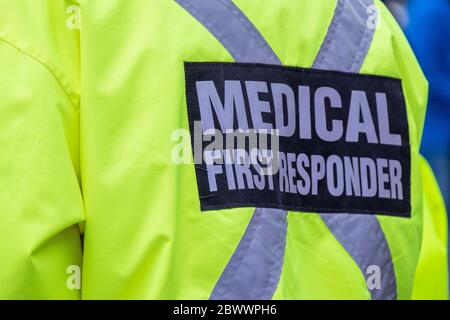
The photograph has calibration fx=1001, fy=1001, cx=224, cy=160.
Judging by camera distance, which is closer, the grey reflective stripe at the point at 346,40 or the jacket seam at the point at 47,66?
the jacket seam at the point at 47,66

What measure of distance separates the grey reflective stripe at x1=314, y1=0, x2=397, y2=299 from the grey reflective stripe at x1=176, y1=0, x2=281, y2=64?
13 centimetres

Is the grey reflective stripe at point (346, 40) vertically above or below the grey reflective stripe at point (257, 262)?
above

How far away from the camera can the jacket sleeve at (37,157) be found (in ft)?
4.94

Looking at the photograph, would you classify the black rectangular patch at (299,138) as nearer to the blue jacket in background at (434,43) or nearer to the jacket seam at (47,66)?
the jacket seam at (47,66)

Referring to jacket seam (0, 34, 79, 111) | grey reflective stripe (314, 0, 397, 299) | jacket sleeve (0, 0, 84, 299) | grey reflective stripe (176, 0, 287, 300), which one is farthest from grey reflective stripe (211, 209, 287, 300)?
jacket seam (0, 34, 79, 111)

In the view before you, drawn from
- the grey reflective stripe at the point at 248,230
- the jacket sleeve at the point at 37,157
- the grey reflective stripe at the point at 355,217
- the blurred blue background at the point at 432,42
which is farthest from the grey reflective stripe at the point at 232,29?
the blurred blue background at the point at 432,42

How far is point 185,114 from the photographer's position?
164cm

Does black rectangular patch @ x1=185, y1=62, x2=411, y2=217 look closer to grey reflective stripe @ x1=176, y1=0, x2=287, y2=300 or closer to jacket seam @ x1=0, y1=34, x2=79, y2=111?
grey reflective stripe @ x1=176, y1=0, x2=287, y2=300

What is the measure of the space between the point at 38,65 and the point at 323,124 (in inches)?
20.8

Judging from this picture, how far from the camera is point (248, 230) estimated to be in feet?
5.42

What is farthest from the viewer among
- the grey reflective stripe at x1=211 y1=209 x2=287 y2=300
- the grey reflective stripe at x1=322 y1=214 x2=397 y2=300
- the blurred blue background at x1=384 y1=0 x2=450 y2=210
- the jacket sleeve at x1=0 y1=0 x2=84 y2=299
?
the blurred blue background at x1=384 y1=0 x2=450 y2=210

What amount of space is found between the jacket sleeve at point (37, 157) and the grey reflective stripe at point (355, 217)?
47cm

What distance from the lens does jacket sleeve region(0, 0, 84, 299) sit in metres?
1.51

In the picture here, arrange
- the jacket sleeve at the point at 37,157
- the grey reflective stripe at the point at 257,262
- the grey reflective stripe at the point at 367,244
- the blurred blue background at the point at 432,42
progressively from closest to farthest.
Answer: the jacket sleeve at the point at 37,157, the grey reflective stripe at the point at 257,262, the grey reflective stripe at the point at 367,244, the blurred blue background at the point at 432,42
